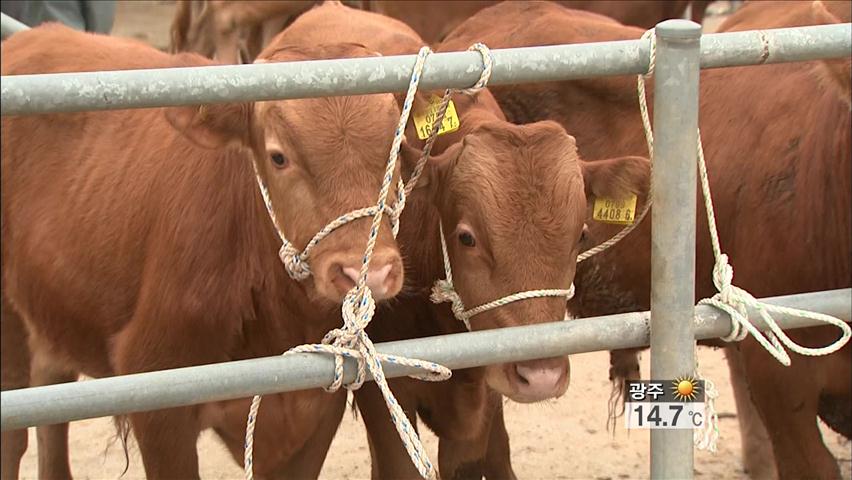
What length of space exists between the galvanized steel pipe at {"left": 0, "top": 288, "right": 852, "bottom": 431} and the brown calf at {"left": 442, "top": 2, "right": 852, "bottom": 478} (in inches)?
41.2

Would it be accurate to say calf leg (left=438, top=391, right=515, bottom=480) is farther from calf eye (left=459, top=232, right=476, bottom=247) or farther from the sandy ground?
the sandy ground

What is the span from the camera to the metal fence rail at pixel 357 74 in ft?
6.66

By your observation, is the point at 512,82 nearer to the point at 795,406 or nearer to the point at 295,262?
the point at 295,262

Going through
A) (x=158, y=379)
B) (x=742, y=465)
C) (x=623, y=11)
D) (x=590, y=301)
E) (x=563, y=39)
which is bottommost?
(x=158, y=379)

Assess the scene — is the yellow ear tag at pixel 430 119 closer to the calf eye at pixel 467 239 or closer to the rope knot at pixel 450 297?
the calf eye at pixel 467 239

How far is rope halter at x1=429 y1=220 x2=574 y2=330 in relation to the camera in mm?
3004

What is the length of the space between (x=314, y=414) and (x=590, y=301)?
1.13 meters

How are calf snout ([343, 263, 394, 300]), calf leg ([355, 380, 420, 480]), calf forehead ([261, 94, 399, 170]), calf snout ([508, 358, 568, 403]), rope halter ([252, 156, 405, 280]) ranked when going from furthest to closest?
calf leg ([355, 380, 420, 480]) → calf snout ([508, 358, 568, 403]) → calf forehead ([261, 94, 399, 170]) → rope halter ([252, 156, 405, 280]) → calf snout ([343, 263, 394, 300])

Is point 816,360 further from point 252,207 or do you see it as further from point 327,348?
point 327,348

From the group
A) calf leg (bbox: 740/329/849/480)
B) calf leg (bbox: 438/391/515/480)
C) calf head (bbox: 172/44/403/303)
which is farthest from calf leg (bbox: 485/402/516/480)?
calf head (bbox: 172/44/403/303)

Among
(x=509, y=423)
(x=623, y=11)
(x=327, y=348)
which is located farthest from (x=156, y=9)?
(x=327, y=348)

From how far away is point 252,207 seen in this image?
3.31m
